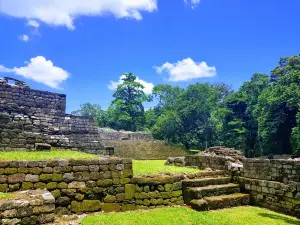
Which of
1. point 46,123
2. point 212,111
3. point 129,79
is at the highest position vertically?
point 129,79

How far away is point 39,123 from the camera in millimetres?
11055

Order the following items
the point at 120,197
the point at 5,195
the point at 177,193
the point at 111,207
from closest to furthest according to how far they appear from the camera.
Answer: the point at 5,195 < the point at 111,207 < the point at 120,197 < the point at 177,193

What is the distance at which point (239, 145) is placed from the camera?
3850cm

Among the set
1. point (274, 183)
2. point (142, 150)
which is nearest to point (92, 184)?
point (274, 183)

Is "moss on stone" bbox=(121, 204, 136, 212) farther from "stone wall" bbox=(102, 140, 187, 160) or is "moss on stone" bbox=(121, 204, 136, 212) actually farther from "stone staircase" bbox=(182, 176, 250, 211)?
"stone wall" bbox=(102, 140, 187, 160)

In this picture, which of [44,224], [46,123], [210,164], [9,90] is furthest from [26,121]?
[210,164]

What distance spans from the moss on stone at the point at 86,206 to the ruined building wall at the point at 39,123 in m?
4.14

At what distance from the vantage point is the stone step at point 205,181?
859 centimetres

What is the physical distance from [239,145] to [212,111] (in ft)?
25.0

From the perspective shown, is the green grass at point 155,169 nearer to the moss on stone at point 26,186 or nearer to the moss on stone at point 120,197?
the moss on stone at point 120,197

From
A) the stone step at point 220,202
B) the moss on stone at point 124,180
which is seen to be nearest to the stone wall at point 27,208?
the moss on stone at point 124,180

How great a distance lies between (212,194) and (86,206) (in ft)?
12.9

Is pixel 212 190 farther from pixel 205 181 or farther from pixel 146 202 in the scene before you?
pixel 146 202

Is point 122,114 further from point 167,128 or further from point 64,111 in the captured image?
point 64,111
